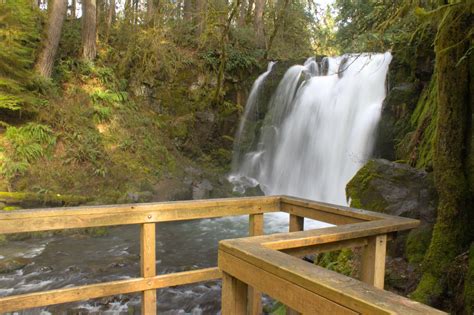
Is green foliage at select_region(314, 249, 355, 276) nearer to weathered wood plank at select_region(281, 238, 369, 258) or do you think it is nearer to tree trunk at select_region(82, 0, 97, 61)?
weathered wood plank at select_region(281, 238, 369, 258)

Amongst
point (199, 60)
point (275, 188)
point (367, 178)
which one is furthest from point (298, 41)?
point (367, 178)

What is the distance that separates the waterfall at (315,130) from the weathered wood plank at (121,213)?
794 cm

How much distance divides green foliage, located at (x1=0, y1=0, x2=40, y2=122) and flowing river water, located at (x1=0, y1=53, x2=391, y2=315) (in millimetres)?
4169

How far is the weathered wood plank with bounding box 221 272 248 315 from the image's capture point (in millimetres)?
2027

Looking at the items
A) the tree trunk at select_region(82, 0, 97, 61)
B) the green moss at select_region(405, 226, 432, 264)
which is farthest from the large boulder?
the tree trunk at select_region(82, 0, 97, 61)

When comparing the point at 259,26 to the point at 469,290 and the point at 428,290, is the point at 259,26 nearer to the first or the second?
the point at 428,290

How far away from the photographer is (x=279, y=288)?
1.72 metres

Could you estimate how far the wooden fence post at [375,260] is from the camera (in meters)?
2.68

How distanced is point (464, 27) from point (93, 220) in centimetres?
382

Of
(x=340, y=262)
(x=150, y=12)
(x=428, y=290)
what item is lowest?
(x=340, y=262)

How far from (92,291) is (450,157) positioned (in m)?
3.41

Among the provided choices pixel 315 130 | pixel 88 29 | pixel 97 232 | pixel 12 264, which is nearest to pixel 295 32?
pixel 315 130

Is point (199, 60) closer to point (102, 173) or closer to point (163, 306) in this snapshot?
point (102, 173)

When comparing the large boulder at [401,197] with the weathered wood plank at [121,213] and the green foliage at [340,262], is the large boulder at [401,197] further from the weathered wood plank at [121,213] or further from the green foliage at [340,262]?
the weathered wood plank at [121,213]
